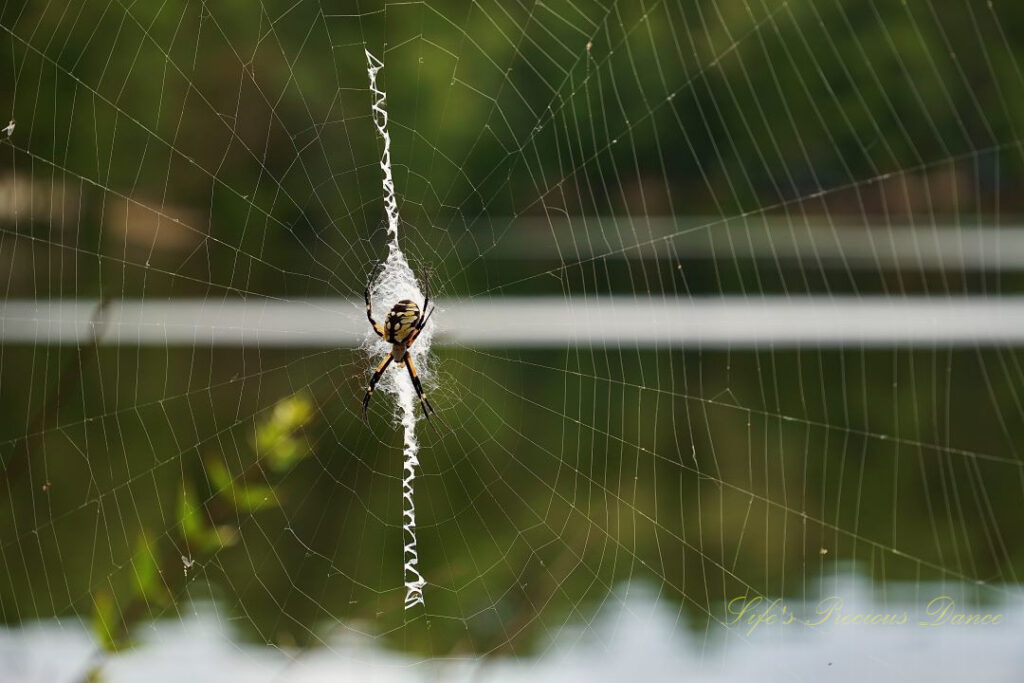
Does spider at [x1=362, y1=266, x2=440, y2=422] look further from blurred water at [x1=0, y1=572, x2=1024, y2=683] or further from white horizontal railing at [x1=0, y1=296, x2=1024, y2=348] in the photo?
white horizontal railing at [x1=0, y1=296, x2=1024, y2=348]

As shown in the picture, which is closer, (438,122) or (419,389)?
(419,389)

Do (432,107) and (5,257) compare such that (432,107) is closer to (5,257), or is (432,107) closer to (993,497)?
(5,257)

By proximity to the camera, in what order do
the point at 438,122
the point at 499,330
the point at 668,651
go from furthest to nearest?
the point at 499,330, the point at 438,122, the point at 668,651

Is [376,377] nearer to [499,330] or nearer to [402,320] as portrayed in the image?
[402,320]

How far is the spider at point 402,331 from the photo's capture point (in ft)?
10.4

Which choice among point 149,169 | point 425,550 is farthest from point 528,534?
point 149,169

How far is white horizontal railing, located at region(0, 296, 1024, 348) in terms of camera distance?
272 inches

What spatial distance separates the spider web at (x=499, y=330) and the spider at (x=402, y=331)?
0.74 meters

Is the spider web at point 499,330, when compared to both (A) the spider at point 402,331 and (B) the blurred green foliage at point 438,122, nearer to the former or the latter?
(B) the blurred green foliage at point 438,122

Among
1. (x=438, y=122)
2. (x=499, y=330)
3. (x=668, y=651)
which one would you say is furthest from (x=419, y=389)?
(x=499, y=330)

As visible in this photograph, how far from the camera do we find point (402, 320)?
3.19 meters

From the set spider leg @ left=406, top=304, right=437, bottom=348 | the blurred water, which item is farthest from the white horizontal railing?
spider leg @ left=406, top=304, right=437, bottom=348

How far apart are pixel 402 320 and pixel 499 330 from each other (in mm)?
3738

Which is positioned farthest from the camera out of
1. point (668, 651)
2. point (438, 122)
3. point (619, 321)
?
point (619, 321)
